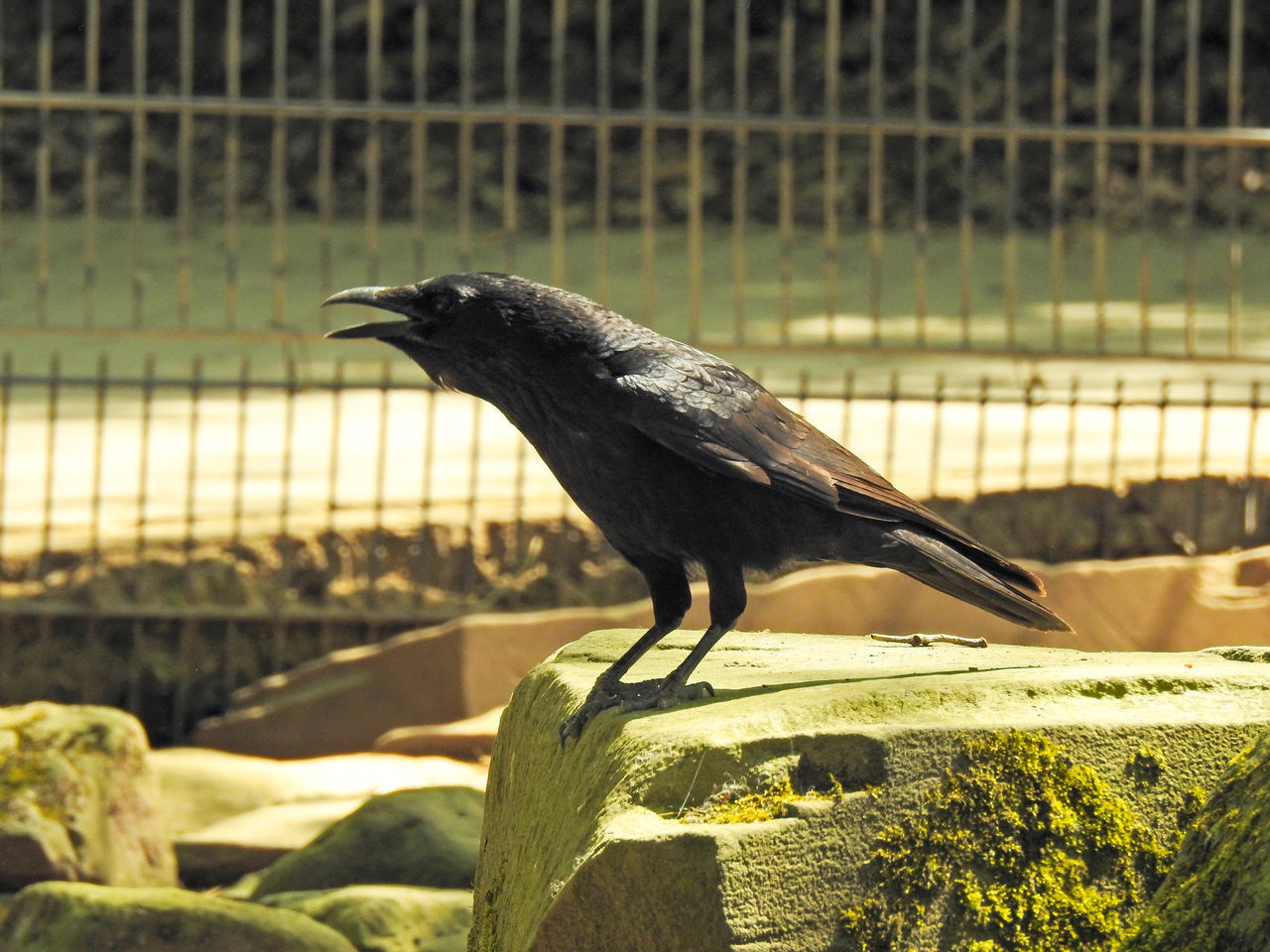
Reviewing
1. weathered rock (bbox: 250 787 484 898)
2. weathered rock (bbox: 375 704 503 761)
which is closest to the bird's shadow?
weathered rock (bbox: 250 787 484 898)

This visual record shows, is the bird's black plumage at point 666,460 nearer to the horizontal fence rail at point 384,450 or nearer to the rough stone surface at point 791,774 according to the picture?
the rough stone surface at point 791,774

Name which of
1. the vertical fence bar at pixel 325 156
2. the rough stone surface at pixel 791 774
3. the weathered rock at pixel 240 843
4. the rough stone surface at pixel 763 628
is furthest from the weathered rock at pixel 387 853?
the vertical fence bar at pixel 325 156

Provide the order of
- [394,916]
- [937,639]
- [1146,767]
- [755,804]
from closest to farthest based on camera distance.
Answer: [755,804] < [1146,767] < [937,639] < [394,916]

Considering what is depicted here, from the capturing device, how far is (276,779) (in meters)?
6.18

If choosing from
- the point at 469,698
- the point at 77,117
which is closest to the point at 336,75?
the point at 77,117

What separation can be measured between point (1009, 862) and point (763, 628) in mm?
3543

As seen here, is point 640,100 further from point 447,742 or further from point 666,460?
point 666,460

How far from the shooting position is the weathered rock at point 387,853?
4.86 metres

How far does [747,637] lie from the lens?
387 cm

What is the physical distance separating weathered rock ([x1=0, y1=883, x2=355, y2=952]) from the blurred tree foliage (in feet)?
41.5

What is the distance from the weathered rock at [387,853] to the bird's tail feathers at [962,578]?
7.00 ft

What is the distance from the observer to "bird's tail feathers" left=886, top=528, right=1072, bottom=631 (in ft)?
10.6

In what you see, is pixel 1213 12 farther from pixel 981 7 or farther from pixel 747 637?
pixel 747 637

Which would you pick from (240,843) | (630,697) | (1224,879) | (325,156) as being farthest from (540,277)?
(1224,879)
